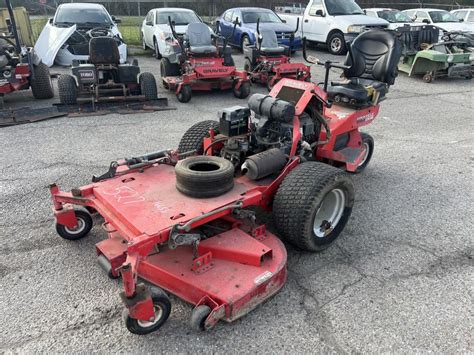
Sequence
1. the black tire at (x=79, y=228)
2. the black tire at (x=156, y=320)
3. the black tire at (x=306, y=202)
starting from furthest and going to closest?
1. the black tire at (x=79, y=228)
2. the black tire at (x=306, y=202)
3. the black tire at (x=156, y=320)

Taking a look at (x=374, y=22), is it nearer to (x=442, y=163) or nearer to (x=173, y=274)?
(x=442, y=163)

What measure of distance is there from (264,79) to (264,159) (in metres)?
6.68

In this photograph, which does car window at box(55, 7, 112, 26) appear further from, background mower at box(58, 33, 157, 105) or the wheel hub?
the wheel hub

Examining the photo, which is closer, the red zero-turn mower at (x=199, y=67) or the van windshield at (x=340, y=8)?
the red zero-turn mower at (x=199, y=67)

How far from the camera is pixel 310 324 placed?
272 centimetres

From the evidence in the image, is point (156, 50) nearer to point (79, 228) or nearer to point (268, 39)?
point (268, 39)

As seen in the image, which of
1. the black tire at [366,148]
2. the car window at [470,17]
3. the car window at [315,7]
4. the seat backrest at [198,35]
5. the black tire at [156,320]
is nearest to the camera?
the black tire at [156,320]

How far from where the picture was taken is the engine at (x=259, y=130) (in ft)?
11.9

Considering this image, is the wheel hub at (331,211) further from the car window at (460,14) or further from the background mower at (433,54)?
the car window at (460,14)

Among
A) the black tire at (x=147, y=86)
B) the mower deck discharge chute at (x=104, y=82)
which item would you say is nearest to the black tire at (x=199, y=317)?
the mower deck discharge chute at (x=104, y=82)

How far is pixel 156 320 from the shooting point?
8.36 ft

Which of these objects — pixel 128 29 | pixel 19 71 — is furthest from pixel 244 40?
pixel 128 29

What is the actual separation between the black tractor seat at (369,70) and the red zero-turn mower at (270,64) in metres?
4.26

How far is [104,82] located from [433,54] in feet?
27.9
